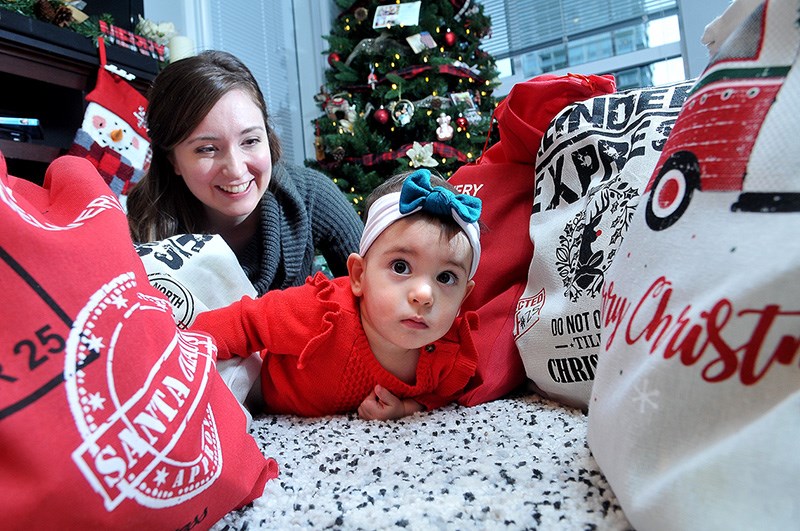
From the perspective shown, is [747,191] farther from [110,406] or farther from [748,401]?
[110,406]

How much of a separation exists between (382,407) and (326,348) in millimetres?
138

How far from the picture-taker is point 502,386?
1038mm

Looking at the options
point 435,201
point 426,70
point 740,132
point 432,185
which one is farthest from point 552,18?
point 740,132

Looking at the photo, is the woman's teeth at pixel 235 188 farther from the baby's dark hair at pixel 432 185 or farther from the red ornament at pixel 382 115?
the red ornament at pixel 382 115

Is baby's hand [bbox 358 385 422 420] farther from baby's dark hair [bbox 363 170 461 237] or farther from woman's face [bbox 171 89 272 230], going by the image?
woman's face [bbox 171 89 272 230]

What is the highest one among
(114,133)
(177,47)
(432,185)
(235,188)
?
(177,47)

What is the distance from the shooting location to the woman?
137cm

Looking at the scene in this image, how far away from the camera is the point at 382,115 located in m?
2.69

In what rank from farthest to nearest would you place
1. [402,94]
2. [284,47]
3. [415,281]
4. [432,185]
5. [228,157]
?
[284,47], [402,94], [228,157], [432,185], [415,281]

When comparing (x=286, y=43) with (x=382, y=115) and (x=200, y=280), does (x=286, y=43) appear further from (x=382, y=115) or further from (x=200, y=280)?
(x=200, y=280)

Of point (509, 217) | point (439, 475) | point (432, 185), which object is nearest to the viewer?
point (439, 475)

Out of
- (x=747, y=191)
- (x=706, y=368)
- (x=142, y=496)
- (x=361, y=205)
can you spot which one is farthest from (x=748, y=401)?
(x=361, y=205)

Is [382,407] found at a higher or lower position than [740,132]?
lower

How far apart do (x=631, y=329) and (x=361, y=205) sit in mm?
2194
